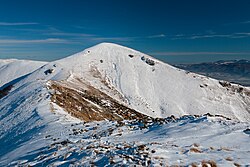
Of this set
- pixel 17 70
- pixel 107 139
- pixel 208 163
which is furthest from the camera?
pixel 17 70

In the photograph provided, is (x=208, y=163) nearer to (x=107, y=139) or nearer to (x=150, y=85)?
(x=107, y=139)

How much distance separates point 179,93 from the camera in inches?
3120

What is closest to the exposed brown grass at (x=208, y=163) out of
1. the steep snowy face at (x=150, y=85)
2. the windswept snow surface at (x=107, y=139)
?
the windswept snow surface at (x=107, y=139)

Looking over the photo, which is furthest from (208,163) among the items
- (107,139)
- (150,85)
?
(150,85)

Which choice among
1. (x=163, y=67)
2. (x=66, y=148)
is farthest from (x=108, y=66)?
(x=66, y=148)

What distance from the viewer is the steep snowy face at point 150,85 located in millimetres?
69500

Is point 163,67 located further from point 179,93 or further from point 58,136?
point 58,136

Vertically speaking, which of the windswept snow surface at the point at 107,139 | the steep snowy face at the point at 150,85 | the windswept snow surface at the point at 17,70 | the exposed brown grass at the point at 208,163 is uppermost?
the windswept snow surface at the point at 17,70

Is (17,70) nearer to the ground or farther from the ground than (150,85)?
farther from the ground

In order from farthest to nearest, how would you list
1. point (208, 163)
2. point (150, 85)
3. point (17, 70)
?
point (17, 70)
point (150, 85)
point (208, 163)

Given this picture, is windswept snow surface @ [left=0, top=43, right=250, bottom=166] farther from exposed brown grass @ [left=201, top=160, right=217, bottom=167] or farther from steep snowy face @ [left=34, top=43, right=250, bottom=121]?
steep snowy face @ [left=34, top=43, right=250, bottom=121]

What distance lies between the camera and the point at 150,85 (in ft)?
261

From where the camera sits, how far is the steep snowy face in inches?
2736

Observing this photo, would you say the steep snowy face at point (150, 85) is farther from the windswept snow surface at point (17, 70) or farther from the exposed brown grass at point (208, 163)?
the exposed brown grass at point (208, 163)
